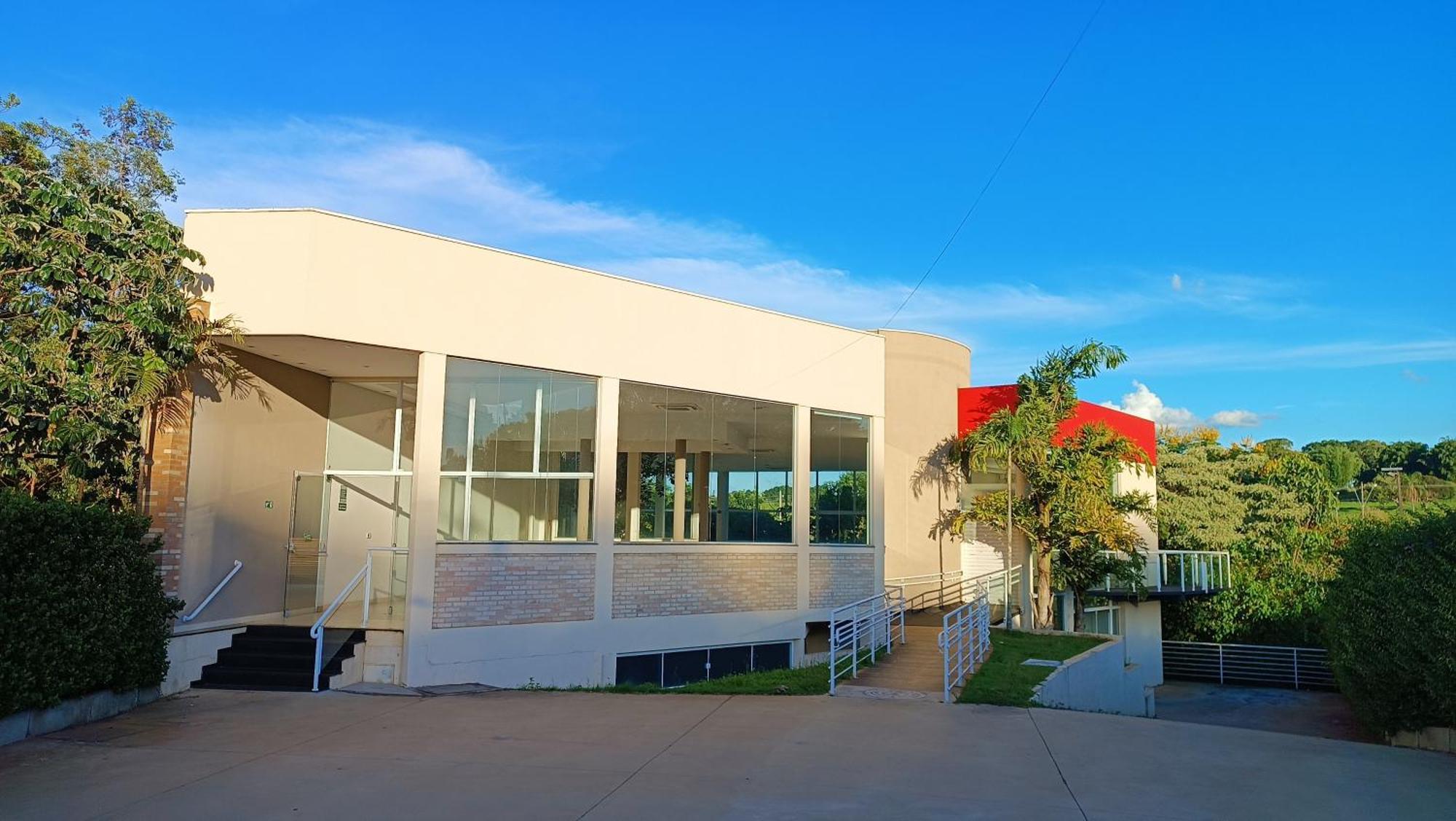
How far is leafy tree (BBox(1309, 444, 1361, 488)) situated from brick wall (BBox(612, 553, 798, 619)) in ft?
149

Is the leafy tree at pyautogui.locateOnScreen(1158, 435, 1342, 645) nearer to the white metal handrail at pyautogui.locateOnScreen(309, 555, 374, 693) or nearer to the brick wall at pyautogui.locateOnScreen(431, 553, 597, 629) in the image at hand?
the brick wall at pyautogui.locateOnScreen(431, 553, 597, 629)

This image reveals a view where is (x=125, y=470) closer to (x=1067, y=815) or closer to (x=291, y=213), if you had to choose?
(x=291, y=213)

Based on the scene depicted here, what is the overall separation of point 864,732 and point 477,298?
775 centimetres

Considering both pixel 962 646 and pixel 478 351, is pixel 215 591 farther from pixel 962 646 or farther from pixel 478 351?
pixel 962 646

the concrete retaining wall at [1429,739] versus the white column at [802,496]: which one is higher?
the white column at [802,496]

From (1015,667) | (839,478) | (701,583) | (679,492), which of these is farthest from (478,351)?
(1015,667)

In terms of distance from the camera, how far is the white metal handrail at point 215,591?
12660 mm

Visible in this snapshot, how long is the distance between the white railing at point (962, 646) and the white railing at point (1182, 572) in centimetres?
895

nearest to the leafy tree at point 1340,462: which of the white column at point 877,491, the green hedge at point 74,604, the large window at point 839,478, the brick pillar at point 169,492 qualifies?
the white column at point 877,491

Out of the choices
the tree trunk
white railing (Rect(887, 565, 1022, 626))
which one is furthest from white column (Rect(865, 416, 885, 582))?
the tree trunk

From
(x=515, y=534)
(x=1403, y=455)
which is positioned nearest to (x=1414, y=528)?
(x=515, y=534)

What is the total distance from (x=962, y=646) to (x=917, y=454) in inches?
301

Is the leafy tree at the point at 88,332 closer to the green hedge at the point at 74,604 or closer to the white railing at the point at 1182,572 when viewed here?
the green hedge at the point at 74,604

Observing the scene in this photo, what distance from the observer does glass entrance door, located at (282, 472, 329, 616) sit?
1469cm
